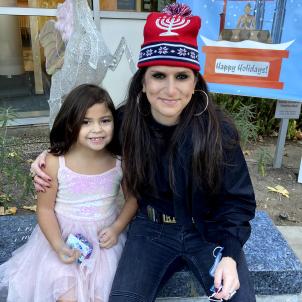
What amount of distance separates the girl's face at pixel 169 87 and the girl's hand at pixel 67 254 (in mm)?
702

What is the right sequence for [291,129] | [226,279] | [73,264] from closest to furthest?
[226,279] → [73,264] → [291,129]

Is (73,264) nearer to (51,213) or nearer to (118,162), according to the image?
(51,213)

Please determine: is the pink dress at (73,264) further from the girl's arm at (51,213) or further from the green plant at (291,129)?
the green plant at (291,129)

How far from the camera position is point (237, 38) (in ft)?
11.5

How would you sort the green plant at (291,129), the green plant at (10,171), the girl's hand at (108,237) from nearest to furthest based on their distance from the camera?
the girl's hand at (108,237) < the green plant at (10,171) < the green plant at (291,129)

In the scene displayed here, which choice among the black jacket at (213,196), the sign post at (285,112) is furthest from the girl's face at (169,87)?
the sign post at (285,112)

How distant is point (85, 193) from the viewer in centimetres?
181

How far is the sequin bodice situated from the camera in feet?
5.81

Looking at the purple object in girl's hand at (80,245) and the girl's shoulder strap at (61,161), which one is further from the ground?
the girl's shoulder strap at (61,161)

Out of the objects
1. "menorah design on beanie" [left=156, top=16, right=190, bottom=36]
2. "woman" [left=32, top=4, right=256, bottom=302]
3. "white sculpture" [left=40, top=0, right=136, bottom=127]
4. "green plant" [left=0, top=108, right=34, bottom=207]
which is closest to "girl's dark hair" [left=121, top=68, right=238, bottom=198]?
"woman" [left=32, top=4, right=256, bottom=302]

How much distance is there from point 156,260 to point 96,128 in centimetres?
63

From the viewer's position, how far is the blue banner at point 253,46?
132 inches

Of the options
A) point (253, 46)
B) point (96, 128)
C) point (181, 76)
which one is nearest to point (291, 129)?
point (253, 46)

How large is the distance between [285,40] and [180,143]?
2145 mm
